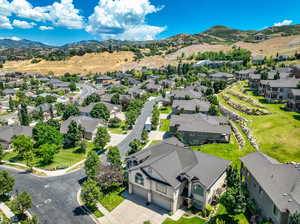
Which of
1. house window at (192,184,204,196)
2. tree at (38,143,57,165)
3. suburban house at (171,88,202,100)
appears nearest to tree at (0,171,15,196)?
tree at (38,143,57,165)

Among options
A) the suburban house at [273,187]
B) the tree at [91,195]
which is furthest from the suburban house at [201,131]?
the tree at [91,195]

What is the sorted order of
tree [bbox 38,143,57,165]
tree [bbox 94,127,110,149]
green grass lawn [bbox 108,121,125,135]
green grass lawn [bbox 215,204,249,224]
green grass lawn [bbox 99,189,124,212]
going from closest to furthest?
green grass lawn [bbox 215,204,249,224] → green grass lawn [bbox 99,189,124,212] → tree [bbox 38,143,57,165] → tree [bbox 94,127,110,149] → green grass lawn [bbox 108,121,125,135]

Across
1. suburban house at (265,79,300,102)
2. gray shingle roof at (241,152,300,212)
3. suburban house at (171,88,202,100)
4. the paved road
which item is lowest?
the paved road

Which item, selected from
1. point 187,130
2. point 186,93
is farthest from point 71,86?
point 187,130

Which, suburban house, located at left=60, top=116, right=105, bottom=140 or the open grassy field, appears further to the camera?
suburban house, located at left=60, top=116, right=105, bottom=140

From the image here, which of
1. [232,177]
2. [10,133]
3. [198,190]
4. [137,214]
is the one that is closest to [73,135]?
[10,133]

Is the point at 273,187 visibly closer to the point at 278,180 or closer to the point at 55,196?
the point at 278,180

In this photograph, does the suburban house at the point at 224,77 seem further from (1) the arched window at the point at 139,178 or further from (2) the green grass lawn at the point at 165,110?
(1) the arched window at the point at 139,178

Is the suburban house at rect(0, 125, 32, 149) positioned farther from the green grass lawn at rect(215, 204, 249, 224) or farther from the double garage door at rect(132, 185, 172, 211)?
the green grass lawn at rect(215, 204, 249, 224)
